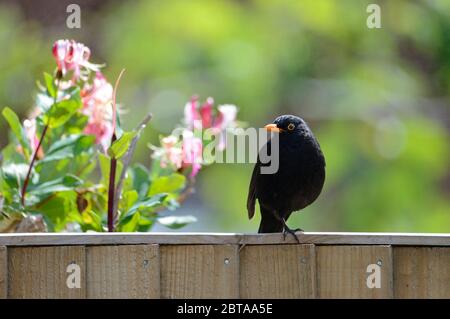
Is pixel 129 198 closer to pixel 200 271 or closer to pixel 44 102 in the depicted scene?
pixel 44 102

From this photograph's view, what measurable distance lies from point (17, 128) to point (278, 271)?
3.37ft

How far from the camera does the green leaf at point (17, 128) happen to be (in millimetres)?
2814

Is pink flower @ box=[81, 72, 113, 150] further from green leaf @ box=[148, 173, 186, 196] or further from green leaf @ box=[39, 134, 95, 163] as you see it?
green leaf @ box=[148, 173, 186, 196]

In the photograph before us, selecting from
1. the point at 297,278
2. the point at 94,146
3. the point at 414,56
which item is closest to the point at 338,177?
the point at 414,56

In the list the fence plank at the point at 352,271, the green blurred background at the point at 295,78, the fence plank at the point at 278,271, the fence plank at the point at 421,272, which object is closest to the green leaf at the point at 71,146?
the fence plank at the point at 278,271

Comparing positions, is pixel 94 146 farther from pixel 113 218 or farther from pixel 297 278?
pixel 297 278

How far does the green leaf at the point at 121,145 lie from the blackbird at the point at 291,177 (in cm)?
57

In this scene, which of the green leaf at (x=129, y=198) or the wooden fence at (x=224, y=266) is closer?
the wooden fence at (x=224, y=266)

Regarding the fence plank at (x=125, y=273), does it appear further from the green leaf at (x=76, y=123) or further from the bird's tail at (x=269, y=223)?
the bird's tail at (x=269, y=223)

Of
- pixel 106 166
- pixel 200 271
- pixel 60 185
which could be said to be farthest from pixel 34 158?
pixel 200 271

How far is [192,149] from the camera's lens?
2.96m
